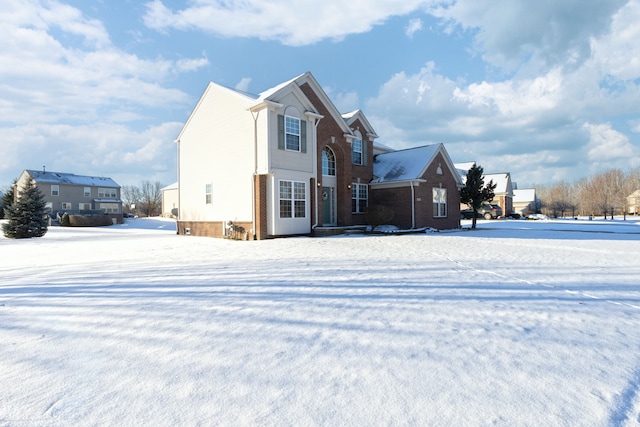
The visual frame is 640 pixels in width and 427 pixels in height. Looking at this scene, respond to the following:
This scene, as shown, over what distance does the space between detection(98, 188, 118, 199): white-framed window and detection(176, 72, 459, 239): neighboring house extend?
35.9m

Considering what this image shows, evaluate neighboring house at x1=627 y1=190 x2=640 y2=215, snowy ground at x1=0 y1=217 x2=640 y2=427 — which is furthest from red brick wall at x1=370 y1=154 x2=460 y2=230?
neighboring house at x1=627 y1=190 x2=640 y2=215

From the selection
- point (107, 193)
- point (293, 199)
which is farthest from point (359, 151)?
point (107, 193)

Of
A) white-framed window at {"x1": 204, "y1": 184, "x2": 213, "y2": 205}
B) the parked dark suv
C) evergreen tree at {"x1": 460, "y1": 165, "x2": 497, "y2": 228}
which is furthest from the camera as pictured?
the parked dark suv

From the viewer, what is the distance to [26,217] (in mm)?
21219

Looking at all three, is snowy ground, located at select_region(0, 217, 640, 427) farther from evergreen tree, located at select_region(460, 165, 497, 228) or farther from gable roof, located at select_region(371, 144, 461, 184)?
evergreen tree, located at select_region(460, 165, 497, 228)

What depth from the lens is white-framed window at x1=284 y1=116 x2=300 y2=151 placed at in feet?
52.5

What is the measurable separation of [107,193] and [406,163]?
147ft

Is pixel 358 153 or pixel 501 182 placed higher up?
pixel 501 182

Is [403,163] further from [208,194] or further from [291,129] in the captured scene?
[208,194]

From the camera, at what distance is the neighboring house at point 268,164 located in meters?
15.5

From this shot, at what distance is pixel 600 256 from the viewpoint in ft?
32.1

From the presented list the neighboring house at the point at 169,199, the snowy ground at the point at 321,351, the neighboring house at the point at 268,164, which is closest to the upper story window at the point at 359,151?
the neighboring house at the point at 268,164

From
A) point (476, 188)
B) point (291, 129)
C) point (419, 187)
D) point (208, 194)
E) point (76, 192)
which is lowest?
point (208, 194)

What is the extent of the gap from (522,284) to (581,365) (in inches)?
131
